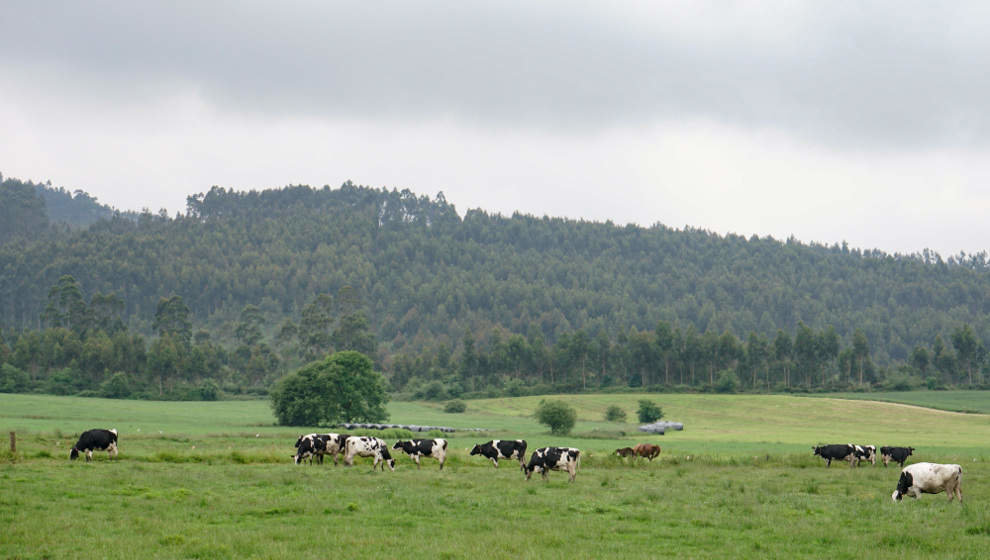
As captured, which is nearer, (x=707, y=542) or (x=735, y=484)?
(x=707, y=542)

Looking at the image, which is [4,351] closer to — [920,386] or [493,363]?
[493,363]

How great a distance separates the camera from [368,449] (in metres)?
37.9

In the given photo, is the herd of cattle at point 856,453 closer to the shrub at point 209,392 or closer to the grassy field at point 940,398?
the grassy field at point 940,398

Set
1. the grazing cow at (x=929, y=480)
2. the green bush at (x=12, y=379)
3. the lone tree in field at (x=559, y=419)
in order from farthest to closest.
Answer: the green bush at (x=12, y=379), the lone tree in field at (x=559, y=419), the grazing cow at (x=929, y=480)

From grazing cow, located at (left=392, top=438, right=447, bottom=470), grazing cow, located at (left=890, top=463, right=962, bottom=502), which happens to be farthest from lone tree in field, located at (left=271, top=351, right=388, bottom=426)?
grazing cow, located at (left=890, top=463, right=962, bottom=502)

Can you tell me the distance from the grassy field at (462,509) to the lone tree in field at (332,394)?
38225 mm

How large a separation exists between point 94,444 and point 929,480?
109ft

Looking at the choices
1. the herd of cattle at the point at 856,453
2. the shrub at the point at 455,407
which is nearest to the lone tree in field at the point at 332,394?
the shrub at the point at 455,407

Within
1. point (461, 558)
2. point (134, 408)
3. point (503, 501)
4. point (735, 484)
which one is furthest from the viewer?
point (134, 408)

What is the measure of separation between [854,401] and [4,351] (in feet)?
467

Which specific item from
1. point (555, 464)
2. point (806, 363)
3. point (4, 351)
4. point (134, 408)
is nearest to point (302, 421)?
point (134, 408)

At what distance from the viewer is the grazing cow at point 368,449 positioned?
3772cm

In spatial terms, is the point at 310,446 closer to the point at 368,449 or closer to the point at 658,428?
the point at 368,449

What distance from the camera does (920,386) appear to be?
148m
